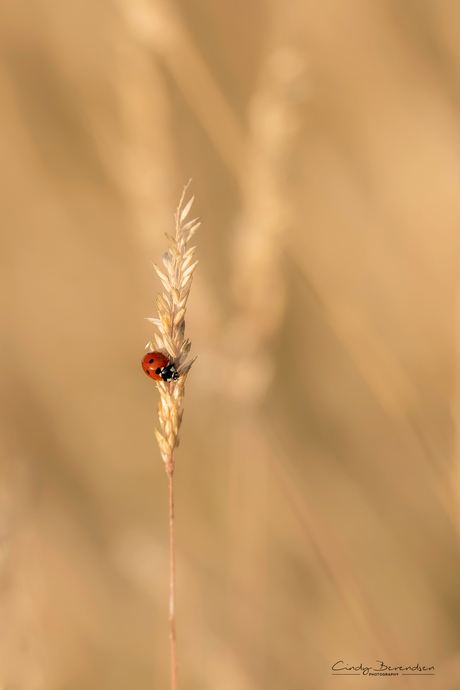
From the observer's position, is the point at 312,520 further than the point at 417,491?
No

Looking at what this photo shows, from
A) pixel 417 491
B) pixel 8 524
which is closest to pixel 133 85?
pixel 8 524

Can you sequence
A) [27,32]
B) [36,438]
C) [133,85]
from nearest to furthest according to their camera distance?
[133,85]
[36,438]
[27,32]

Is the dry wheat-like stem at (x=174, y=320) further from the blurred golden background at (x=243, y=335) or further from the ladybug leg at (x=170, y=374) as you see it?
the blurred golden background at (x=243, y=335)

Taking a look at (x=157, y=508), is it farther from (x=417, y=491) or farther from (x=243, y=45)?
(x=243, y=45)

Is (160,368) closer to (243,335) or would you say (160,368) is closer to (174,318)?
(174,318)

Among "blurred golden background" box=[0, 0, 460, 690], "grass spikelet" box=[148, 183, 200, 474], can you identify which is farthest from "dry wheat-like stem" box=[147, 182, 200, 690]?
"blurred golden background" box=[0, 0, 460, 690]

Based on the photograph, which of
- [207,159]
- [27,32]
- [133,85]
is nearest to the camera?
[133,85]

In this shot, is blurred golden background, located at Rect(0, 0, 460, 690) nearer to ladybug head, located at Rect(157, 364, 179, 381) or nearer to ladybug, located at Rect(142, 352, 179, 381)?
ladybug, located at Rect(142, 352, 179, 381)
